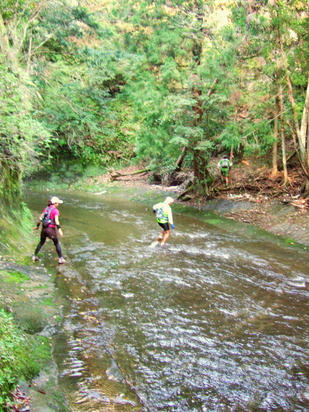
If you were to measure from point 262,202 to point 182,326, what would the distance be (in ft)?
40.7

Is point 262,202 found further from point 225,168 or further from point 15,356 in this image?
point 15,356

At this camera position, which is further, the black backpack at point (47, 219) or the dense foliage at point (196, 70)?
the dense foliage at point (196, 70)

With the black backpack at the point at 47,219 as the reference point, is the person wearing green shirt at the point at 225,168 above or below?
below

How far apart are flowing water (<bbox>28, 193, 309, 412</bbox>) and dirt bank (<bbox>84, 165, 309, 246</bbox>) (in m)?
2.19

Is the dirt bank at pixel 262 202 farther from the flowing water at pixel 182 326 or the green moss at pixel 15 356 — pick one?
the green moss at pixel 15 356

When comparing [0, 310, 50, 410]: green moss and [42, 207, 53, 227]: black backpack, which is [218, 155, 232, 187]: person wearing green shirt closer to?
[42, 207, 53, 227]: black backpack

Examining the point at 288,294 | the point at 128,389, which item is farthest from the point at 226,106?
the point at 128,389

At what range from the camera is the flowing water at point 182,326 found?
5012 millimetres

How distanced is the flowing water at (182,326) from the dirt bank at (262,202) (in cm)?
219

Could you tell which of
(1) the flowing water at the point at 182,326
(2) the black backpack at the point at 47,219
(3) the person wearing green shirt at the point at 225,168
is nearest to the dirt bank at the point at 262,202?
(3) the person wearing green shirt at the point at 225,168

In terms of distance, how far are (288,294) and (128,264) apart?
4.39m

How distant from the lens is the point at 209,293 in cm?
868

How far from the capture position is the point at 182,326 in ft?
22.8

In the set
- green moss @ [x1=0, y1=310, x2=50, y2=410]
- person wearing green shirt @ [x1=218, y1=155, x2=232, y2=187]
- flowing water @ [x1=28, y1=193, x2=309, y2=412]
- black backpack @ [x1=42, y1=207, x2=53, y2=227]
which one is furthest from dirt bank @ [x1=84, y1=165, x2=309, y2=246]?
green moss @ [x1=0, y1=310, x2=50, y2=410]
